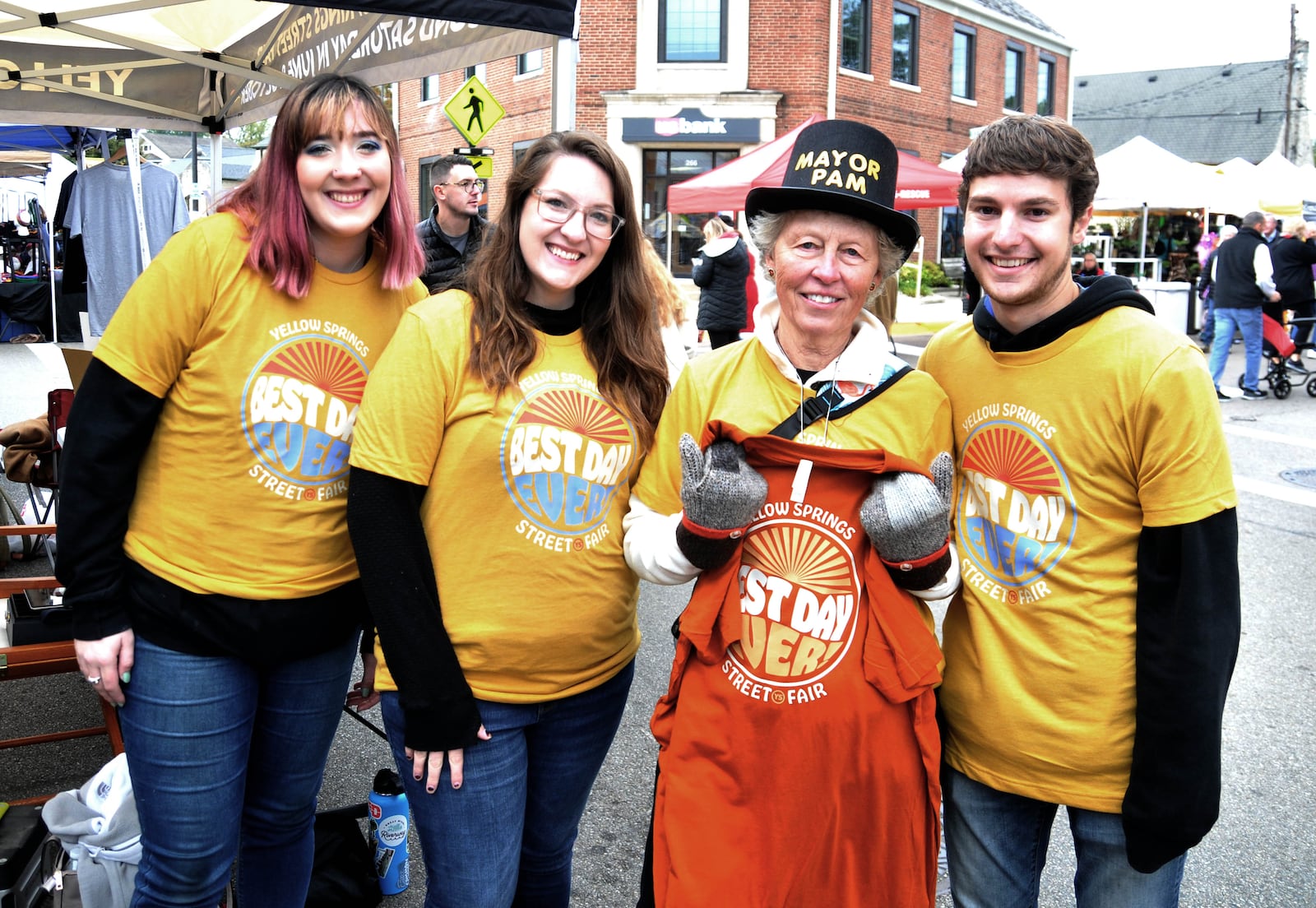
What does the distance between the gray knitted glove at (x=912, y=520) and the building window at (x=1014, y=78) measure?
3227cm

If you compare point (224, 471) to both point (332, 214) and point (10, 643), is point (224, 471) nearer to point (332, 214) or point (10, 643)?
point (332, 214)

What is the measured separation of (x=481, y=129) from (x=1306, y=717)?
301 inches

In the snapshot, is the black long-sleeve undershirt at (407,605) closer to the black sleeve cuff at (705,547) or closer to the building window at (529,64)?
the black sleeve cuff at (705,547)

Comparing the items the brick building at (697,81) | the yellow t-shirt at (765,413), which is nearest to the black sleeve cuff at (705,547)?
the yellow t-shirt at (765,413)

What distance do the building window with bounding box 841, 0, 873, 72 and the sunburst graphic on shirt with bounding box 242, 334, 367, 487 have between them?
84.3ft

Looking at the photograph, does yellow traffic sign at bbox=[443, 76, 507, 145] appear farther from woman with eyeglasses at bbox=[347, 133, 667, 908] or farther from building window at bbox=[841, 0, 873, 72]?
building window at bbox=[841, 0, 873, 72]

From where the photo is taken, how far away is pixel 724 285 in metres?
11.7

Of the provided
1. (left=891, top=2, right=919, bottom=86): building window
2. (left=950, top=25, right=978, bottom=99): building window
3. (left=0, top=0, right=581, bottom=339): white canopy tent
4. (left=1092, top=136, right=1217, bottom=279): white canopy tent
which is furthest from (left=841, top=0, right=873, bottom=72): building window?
(left=0, top=0, right=581, bottom=339): white canopy tent

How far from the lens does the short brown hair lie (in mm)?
1859

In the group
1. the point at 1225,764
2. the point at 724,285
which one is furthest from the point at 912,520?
the point at 724,285

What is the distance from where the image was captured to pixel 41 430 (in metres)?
4.29

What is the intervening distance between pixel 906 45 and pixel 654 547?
93.5ft

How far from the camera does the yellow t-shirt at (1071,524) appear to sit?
1733mm

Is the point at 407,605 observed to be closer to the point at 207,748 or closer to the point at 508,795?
the point at 508,795
